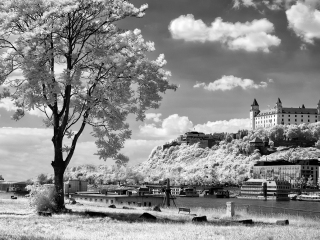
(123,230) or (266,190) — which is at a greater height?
(123,230)

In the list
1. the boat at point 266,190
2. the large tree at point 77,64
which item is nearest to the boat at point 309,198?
the boat at point 266,190

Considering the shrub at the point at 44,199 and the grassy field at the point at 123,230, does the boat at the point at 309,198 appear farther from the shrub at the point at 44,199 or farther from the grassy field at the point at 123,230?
the grassy field at the point at 123,230

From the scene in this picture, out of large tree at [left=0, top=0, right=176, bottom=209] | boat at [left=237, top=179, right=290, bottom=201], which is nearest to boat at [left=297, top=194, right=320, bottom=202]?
boat at [left=237, top=179, right=290, bottom=201]

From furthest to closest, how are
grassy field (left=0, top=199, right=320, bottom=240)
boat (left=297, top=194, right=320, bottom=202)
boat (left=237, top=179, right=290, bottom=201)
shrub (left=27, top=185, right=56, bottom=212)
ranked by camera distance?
boat (left=237, top=179, right=290, bottom=201) < boat (left=297, top=194, right=320, bottom=202) < shrub (left=27, top=185, right=56, bottom=212) < grassy field (left=0, top=199, right=320, bottom=240)

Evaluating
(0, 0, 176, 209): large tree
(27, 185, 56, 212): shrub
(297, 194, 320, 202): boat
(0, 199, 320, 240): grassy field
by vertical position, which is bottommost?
(297, 194, 320, 202): boat

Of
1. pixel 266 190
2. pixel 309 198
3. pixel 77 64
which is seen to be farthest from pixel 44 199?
pixel 266 190

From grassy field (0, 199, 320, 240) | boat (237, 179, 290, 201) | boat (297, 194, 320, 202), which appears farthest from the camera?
boat (237, 179, 290, 201)

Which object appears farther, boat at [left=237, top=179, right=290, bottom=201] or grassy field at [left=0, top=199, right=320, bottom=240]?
boat at [left=237, top=179, right=290, bottom=201]

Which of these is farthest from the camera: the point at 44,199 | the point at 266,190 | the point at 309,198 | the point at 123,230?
the point at 266,190

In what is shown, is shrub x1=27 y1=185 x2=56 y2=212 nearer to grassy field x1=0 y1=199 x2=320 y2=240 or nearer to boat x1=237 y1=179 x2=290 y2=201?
grassy field x1=0 y1=199 x2=320 y2=240

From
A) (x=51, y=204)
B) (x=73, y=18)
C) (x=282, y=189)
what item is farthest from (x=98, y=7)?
(x=282, y=189)

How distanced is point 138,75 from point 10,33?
26.8 ft

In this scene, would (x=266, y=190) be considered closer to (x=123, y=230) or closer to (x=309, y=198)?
(x=309, y=198)

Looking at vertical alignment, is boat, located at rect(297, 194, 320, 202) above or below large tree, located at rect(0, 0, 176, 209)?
below
